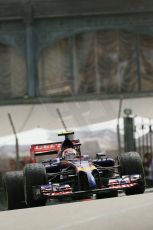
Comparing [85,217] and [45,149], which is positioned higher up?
[45,149]

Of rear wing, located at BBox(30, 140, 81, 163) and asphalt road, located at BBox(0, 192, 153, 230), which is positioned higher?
rear wing, located at BBox(30, 140, 81, 163)

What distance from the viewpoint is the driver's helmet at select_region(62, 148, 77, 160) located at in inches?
407

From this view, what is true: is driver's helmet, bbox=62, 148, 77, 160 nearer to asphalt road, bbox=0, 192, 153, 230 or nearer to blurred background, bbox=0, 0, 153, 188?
asphalt road, bbox=0, 192, 153, 230

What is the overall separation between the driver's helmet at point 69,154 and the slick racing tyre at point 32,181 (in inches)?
53.9

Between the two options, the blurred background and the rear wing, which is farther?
the blurred background

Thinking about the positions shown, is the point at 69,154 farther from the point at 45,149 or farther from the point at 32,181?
the point at 32,181

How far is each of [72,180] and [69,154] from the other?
3.30 ft

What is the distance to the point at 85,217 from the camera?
5477mm

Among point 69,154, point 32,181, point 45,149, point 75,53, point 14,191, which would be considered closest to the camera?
point 32,181

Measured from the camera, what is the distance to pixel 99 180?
366 inches

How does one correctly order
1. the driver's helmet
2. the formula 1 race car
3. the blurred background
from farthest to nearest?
the blurred background < the driver's helmet < the formula 1 race car

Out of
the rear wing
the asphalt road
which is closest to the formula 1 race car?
the rear wing

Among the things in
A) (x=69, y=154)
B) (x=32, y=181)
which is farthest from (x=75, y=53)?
(x=32, y=181)

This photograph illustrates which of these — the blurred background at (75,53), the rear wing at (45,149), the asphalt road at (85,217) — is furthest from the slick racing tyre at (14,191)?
the blurred background at (75,53)
